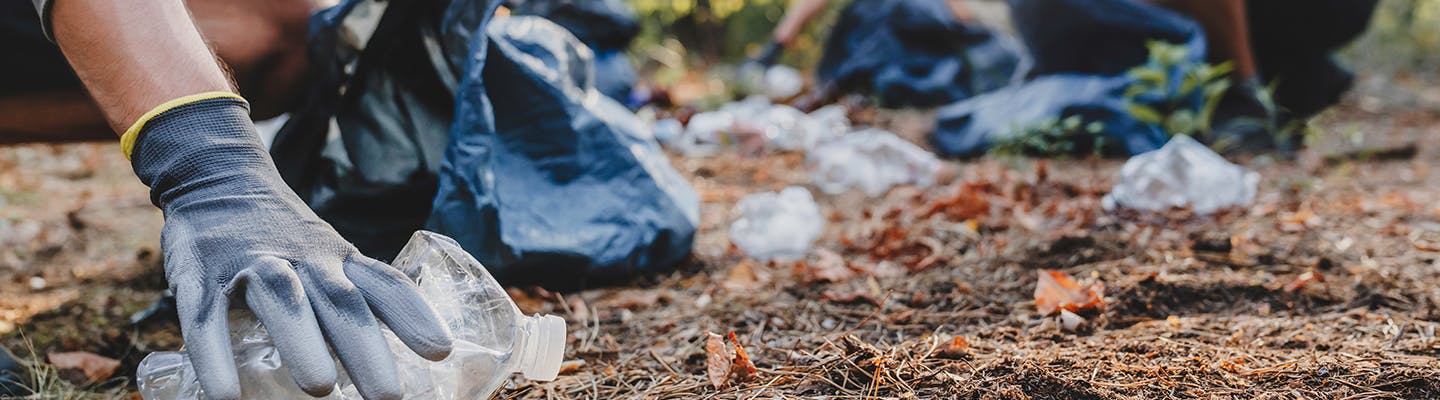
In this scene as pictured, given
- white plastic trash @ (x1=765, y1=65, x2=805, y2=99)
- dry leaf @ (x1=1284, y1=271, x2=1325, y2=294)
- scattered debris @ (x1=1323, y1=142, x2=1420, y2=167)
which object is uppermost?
dry leaf @ (x1=1284, y1=271, x2=1325, y2=294)

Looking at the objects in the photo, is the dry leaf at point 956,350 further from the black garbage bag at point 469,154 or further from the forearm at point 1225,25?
the forearm at point 1225,25

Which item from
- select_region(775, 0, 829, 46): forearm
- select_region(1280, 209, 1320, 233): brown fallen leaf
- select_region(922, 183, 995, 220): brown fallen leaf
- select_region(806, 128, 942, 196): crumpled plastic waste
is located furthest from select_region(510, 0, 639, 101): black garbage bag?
select_region(1280, 209, 1320, 233): brown fallen leaf

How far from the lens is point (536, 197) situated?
71.4 inches

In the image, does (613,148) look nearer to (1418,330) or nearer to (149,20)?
(149,20)

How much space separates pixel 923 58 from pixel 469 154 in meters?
3.61

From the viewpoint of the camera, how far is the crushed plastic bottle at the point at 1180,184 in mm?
2316

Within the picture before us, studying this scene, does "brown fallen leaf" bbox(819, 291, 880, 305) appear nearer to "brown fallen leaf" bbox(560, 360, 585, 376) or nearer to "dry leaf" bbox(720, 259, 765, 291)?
"dry leaf" bbox(720, 259, 765, 291)

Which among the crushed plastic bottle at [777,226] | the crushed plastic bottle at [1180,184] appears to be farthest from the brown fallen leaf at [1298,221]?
the crushed plastic bottle at [777,226]

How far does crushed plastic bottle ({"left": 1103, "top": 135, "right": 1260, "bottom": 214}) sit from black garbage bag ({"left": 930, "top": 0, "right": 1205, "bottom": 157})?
73 cm

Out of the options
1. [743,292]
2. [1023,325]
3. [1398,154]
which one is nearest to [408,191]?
[743,292]

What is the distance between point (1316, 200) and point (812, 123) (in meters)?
1.83

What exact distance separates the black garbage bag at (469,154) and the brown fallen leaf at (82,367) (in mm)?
401

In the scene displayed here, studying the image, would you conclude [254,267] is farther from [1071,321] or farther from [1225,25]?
[1225,25]

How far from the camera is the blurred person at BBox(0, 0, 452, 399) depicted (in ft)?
3.12
